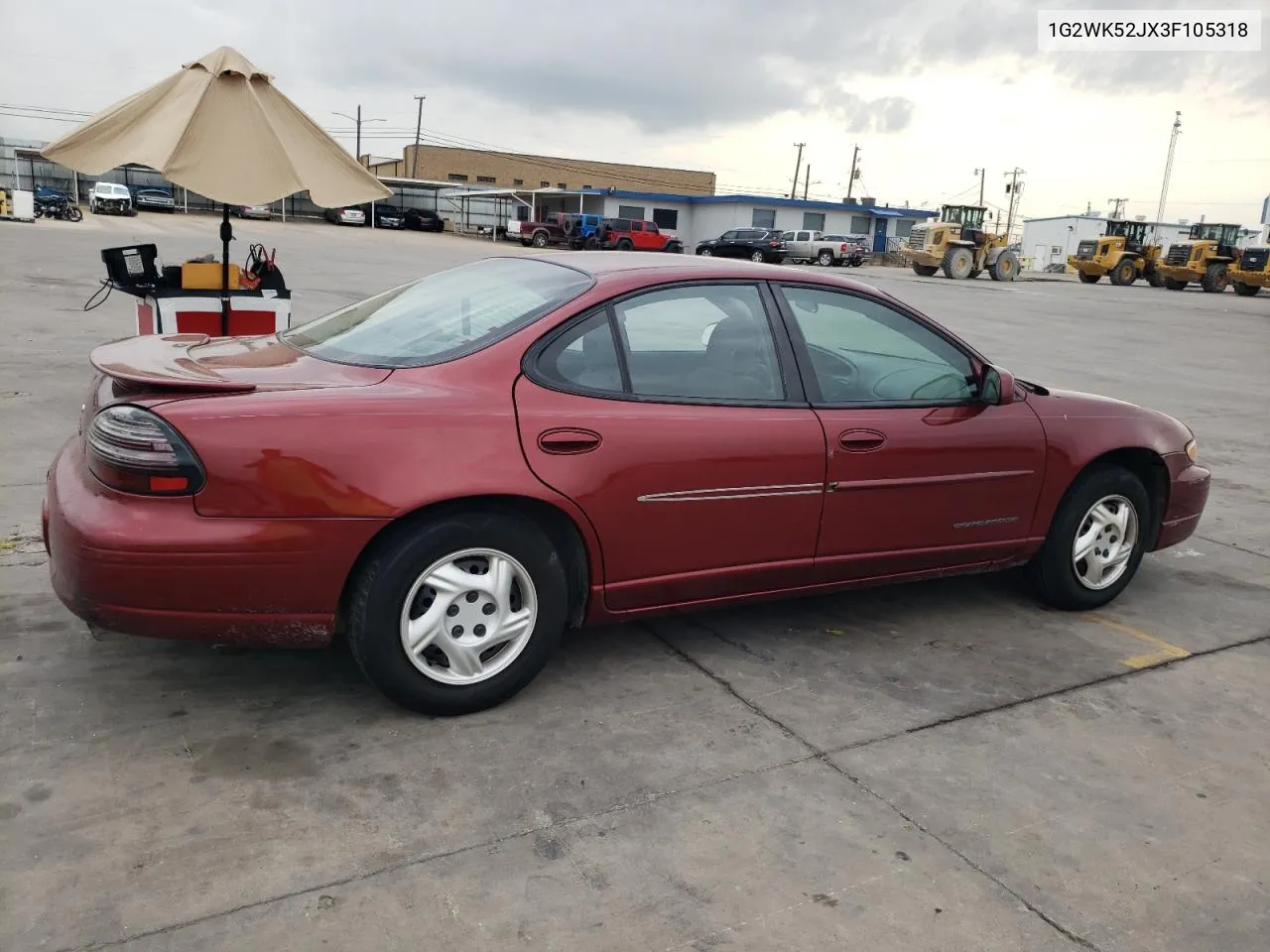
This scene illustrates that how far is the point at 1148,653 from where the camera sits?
417cm

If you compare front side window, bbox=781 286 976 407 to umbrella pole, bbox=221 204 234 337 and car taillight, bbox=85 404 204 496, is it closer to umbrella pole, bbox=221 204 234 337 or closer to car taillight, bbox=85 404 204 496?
car taillight, bbox=85 404 204 496

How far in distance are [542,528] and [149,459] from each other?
116cm

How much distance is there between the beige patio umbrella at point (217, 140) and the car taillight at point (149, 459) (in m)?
3.42

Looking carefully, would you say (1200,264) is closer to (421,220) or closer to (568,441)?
(421,220)

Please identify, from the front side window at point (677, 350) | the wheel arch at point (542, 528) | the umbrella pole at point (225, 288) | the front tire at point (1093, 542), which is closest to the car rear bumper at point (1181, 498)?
the front tire at point (1093, 542)

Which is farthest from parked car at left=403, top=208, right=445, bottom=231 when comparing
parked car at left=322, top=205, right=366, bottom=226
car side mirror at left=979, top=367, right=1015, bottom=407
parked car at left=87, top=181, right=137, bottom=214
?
car side mirror at left=979, top=367, right=1015, bottom=407

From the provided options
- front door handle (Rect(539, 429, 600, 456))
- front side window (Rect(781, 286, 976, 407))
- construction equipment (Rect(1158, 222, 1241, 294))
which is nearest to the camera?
front door handle (Rect(539, 429, 600, 456))

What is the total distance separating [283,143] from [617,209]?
54099mm

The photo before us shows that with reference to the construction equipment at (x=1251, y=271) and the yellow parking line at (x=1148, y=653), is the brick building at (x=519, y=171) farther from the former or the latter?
the yellow parking line at (x=1148, y=653)

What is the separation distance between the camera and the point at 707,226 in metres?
61.6

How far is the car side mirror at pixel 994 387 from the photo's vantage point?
4055 millimetres

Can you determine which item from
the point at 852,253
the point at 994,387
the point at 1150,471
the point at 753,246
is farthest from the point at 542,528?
the point at 852,253

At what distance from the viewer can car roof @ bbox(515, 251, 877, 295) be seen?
11.9 ft

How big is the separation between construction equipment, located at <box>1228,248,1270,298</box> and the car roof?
41.7 meters
